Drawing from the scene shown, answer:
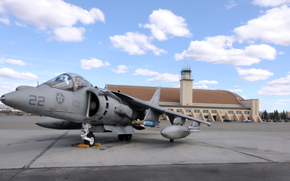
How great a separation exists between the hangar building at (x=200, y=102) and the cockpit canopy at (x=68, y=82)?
50.0 metres

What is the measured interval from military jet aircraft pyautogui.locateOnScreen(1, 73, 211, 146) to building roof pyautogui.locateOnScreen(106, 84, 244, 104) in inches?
1957

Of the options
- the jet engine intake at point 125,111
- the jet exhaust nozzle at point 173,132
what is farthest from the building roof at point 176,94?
the jet exhaust nozzle at point 173,132

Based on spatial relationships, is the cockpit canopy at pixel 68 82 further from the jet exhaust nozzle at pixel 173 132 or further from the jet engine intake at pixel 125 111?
the jet exhaust nozzle at pixel 173 132

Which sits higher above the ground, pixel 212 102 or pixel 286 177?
pixel 212 102

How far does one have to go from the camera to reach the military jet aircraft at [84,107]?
766 centimetres

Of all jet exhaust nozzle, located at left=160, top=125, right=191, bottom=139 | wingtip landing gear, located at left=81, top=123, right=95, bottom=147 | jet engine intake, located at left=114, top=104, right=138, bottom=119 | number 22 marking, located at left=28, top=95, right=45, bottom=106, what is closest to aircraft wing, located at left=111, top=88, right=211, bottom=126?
jet engine intake, located at left=114, top=104, right=138, bottom=119

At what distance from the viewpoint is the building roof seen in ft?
209

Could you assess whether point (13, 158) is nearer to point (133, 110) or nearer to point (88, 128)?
point (88, 128)

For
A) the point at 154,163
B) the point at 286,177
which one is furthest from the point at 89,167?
the point at 286,177

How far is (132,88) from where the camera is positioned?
218 ft

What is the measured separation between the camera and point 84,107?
31.7 feet

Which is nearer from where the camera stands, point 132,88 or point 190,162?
point 190,162

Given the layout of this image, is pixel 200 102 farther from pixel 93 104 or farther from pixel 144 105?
pixel 93 104

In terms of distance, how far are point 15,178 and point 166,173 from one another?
12.5 feet
